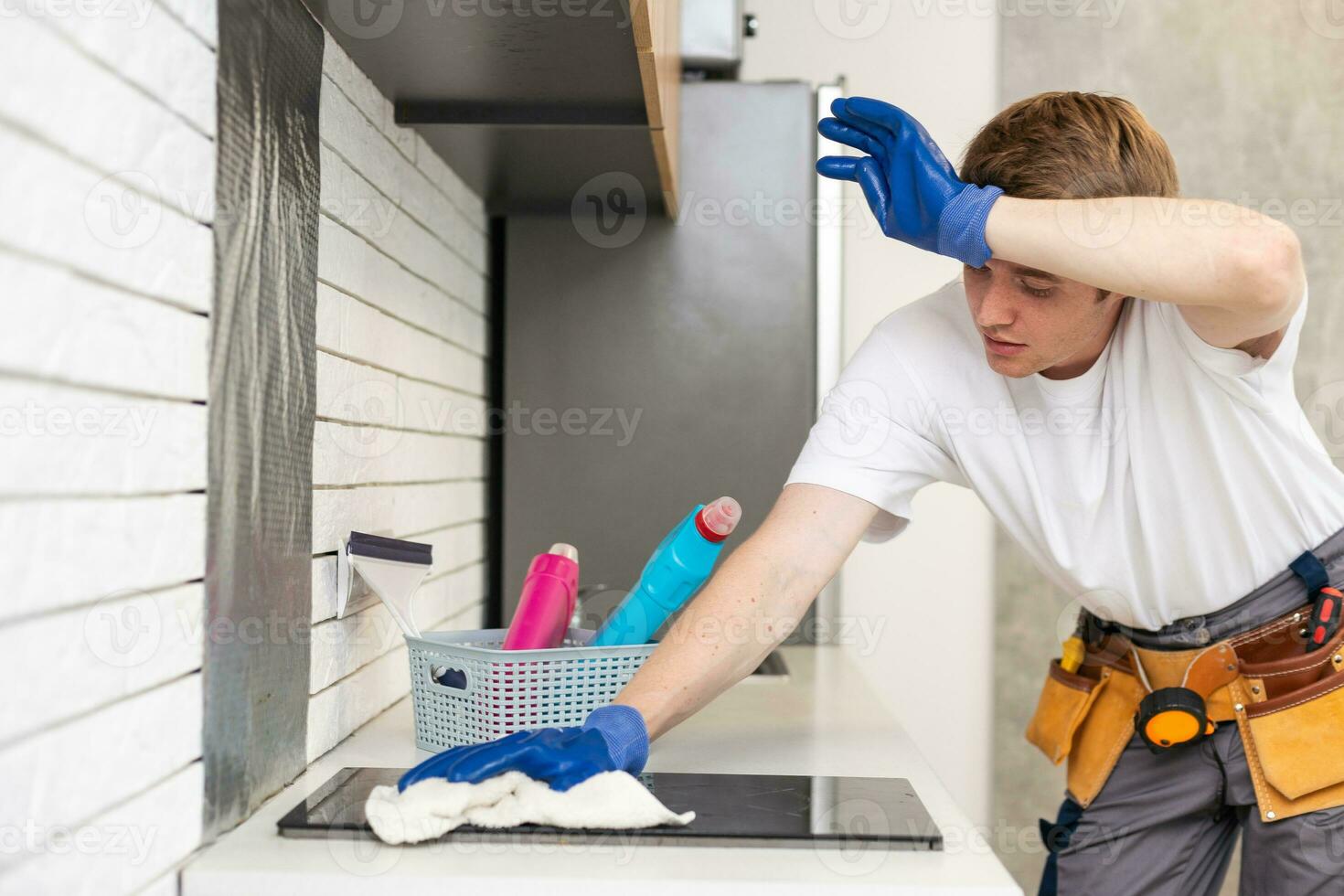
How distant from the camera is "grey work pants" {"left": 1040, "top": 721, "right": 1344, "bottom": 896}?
1.10 metres

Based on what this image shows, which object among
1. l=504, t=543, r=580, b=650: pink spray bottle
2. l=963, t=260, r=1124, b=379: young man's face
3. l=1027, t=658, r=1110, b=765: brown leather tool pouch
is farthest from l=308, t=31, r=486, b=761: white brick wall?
l=1027, t=658, r=1110, b=765: brown leather tool pouch

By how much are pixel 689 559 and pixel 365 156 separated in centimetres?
52

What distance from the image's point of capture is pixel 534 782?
80 cm

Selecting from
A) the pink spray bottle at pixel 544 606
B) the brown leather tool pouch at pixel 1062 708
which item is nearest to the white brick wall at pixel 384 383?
the pink spray bottle at pixel 544 606

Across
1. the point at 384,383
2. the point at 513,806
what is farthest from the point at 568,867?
the point at 384,383

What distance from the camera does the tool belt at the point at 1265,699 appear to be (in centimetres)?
106

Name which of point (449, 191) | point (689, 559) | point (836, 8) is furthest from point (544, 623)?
point (836, 8)

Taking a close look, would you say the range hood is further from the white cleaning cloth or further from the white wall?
the white wall

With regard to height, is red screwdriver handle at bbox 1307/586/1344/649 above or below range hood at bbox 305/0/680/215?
below

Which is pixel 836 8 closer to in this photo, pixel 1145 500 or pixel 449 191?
pixel 449 191

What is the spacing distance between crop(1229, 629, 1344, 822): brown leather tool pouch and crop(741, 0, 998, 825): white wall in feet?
3.56

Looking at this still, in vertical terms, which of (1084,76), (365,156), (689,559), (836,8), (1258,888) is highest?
(836,8)

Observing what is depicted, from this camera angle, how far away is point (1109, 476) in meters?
1.13

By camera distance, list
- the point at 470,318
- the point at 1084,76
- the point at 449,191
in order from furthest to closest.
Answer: the point at 1084,76 → the point at 470,318 → the point at 449,191
